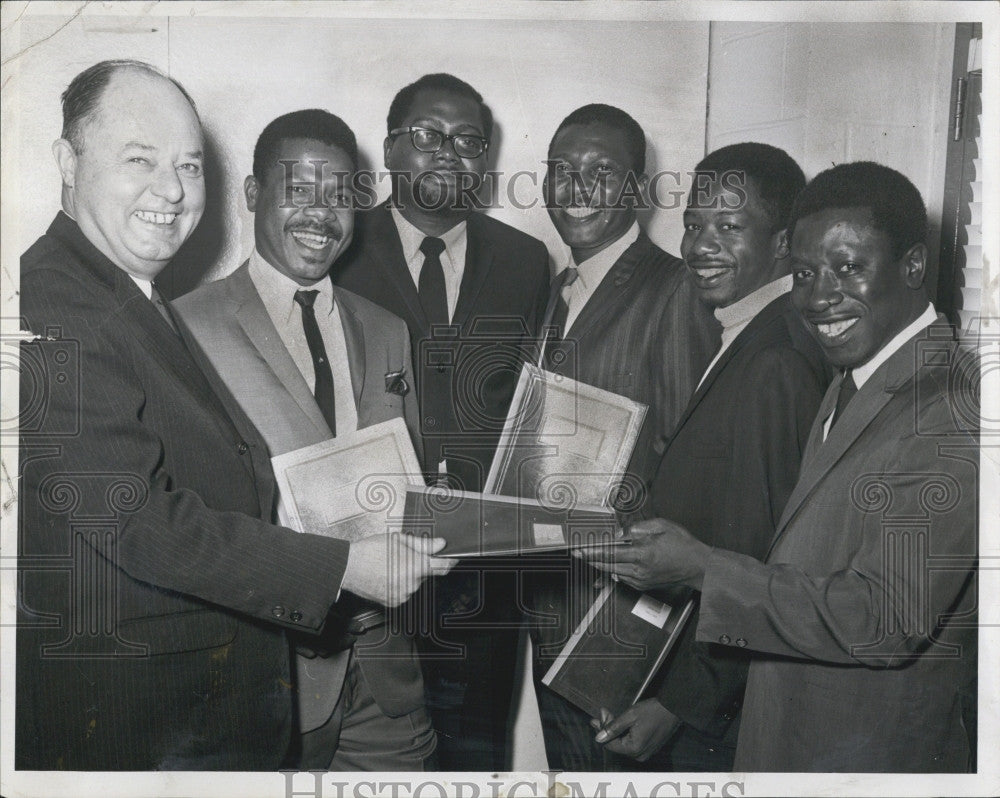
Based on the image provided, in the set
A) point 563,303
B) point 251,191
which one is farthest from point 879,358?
point 251,191

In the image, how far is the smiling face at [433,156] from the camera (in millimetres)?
2289

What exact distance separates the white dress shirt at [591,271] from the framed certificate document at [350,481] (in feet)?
1.56

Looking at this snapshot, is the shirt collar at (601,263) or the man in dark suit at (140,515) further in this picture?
the shirt collar at (601,263)

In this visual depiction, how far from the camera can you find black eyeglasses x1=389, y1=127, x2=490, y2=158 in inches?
90.0

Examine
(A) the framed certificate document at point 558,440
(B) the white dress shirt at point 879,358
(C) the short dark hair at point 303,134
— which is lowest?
(A) the framed certificate document at point 558,440

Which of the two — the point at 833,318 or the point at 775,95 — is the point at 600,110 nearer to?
the point at 775,95

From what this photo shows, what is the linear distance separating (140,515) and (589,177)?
126cm

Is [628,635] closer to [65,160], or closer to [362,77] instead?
[362,77]

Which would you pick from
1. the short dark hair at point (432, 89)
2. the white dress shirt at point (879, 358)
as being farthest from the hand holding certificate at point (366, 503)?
the white dress shirt at point (879, 358)

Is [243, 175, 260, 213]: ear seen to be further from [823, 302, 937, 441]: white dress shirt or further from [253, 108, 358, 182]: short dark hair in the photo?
[823, 302, 937, 441]: white dress shirt

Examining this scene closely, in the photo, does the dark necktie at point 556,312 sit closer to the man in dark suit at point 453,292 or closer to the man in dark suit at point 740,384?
the man in dark suit at point 453,292

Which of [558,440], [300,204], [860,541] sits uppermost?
[300,204]

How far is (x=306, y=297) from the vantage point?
229cm

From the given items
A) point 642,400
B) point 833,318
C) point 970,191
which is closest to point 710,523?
point 642,400
